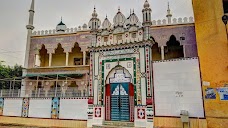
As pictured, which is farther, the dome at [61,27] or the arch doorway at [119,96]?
the dome at [61,27]

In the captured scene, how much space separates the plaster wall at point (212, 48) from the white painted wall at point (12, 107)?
28.5 feet

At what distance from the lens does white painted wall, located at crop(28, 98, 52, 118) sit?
871 cm

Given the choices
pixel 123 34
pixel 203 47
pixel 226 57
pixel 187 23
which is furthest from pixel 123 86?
pixel 187 23

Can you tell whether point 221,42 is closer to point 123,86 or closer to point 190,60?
point 190,60

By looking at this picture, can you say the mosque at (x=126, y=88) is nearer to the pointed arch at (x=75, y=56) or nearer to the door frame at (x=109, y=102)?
the door frame at (x=109, y=102)

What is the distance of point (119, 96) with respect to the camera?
7.70 m

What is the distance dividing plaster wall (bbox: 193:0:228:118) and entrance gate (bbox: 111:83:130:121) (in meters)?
2.96

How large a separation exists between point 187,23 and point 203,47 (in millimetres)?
4594

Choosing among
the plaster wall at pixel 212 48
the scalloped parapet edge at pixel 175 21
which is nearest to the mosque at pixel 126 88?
the plaster wall at pixel 212 48

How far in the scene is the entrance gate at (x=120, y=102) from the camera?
24.5 feet

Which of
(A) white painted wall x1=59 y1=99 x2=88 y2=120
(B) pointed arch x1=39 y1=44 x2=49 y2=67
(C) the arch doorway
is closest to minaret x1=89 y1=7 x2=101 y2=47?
(C) the arch doorway

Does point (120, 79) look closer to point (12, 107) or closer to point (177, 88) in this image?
point (177, 88)

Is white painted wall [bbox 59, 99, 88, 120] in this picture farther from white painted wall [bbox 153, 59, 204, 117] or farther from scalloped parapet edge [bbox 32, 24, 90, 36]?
scalloped parapet edge [bbox 32, 24, 90, 36]

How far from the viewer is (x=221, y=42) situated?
7152 mm
